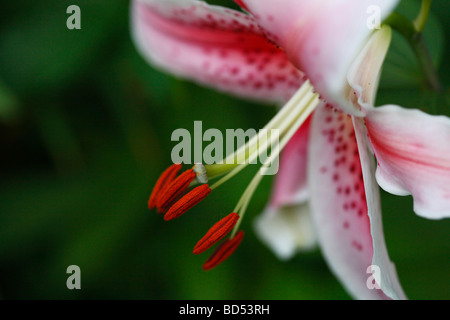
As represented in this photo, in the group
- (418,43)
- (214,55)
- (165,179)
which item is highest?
(214,55)

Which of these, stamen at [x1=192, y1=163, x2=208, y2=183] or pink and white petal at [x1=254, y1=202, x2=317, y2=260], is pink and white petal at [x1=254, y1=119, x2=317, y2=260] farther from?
stamen at [x1=192, y1=163, x2=208, y2=183]

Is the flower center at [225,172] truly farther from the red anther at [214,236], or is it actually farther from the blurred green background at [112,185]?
the blurred green background at [112,185]

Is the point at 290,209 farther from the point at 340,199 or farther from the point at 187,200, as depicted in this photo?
the point at 187,200

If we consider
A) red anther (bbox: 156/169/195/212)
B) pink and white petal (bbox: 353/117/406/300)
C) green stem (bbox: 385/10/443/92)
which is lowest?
pink and white petal (bbox: 353/117/406/300)

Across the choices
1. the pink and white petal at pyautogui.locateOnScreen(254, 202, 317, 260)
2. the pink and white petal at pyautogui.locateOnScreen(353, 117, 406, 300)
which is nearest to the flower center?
the pink and white petal at pyautogui.locateOnScreen(353, 117, 406, 300)

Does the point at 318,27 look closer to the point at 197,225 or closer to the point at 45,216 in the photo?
the point at 197,225

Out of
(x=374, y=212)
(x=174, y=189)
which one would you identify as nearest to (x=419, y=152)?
(x=374, y=212)

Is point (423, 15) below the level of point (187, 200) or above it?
above

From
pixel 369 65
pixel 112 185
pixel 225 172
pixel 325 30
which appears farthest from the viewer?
pixel 112 185

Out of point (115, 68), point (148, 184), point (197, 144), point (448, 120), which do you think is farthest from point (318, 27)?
point (148, 184)
